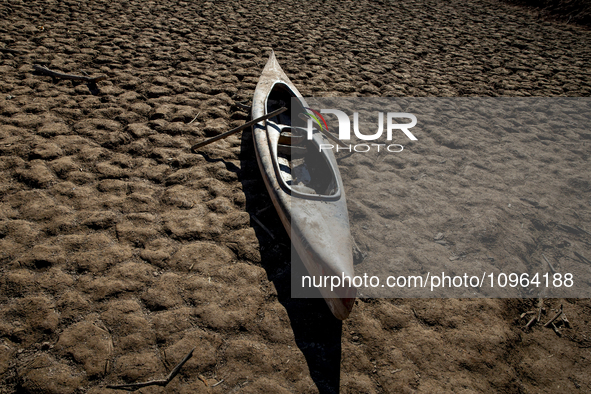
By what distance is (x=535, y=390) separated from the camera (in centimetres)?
211

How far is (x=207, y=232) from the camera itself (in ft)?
9.43

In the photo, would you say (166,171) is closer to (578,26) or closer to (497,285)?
(497,285)

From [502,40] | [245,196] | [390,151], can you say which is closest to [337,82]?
[390,151]

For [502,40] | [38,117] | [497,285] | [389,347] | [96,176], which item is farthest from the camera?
[502,40]

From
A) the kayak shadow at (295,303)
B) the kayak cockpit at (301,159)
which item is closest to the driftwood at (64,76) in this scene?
the kayak cockpit at (301,159)

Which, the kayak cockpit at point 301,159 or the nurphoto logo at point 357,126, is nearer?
the kayak cockpit at point 301,159

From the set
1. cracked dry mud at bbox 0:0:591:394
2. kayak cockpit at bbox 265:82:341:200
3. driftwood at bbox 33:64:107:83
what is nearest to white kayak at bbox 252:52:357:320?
kayak cockpit at bbox 265:82:341:200

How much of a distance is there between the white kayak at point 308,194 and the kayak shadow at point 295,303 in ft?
0.47

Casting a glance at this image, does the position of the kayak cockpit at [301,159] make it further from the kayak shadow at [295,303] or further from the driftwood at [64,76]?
the driftwood at [64,76]

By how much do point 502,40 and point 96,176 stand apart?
29.9 feet

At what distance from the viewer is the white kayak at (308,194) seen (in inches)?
91.5

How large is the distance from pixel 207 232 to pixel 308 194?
92cm

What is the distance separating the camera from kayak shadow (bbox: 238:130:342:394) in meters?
2.12

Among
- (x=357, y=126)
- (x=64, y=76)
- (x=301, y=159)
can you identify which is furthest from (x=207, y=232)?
(x=64, y=76)
